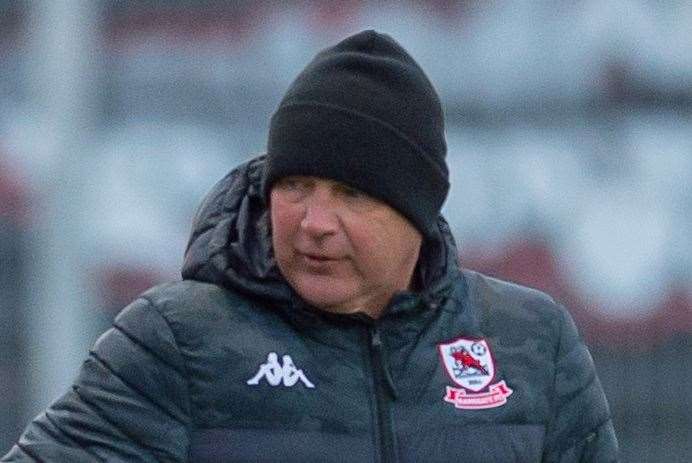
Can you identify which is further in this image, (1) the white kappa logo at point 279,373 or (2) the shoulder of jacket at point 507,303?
(2) the shoulder of jacket at point 507,303

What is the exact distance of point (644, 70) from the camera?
6898mm

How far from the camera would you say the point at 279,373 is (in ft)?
9.84

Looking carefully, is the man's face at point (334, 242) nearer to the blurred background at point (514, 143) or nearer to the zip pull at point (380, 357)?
the zip pull at point (380, 357)

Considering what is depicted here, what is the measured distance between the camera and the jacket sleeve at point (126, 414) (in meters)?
2.96

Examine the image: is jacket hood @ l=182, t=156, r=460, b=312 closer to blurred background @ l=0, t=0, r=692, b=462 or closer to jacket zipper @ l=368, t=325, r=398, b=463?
jacket zipper @ l=368, t=325, r=398, b=463

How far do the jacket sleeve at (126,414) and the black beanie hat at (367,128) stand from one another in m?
0.26

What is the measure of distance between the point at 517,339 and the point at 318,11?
3701 mm

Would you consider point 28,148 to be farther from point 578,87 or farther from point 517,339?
point 517,339

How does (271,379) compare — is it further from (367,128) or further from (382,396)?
(367,128)

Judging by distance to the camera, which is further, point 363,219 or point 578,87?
point 578,87

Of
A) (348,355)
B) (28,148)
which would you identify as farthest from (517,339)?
(28,148)

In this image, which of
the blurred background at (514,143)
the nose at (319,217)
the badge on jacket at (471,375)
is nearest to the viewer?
the nose at (319,217)

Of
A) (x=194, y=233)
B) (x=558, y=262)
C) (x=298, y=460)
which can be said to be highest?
(x=194, y=233)

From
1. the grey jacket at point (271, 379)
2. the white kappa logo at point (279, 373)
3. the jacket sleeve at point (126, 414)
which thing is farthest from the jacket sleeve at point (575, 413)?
the jacket sleeve at point (126, 414)
